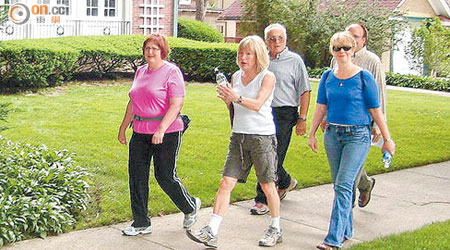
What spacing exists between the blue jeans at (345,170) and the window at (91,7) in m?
17.6

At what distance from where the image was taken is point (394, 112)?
52.3ft

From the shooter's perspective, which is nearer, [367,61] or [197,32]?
[367,61]

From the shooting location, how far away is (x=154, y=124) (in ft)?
20.4

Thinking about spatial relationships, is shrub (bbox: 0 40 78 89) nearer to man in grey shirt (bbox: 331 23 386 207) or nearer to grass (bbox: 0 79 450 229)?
grass (bbox: 0 79 450 229)

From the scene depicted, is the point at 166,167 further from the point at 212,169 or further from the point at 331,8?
the point at 331,8

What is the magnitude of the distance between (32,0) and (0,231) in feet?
53.4

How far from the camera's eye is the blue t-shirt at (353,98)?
601 cm

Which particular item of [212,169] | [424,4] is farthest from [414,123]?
[424,4]

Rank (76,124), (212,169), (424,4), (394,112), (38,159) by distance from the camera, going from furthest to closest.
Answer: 1. (424,4)
2. (394,112)
3. (76,124)
4. (212,169)
5. (38,159)

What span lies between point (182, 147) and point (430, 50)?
2038cm

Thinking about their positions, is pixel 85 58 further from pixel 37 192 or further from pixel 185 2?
pixel 185 2

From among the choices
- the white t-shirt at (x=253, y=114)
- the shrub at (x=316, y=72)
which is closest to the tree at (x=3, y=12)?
the white t-shirt at (x=253, y=114)

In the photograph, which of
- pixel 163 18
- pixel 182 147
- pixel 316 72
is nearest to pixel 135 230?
pixel 182 147

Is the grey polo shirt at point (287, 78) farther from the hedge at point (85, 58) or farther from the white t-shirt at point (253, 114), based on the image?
the hedge at point (85, 58)
